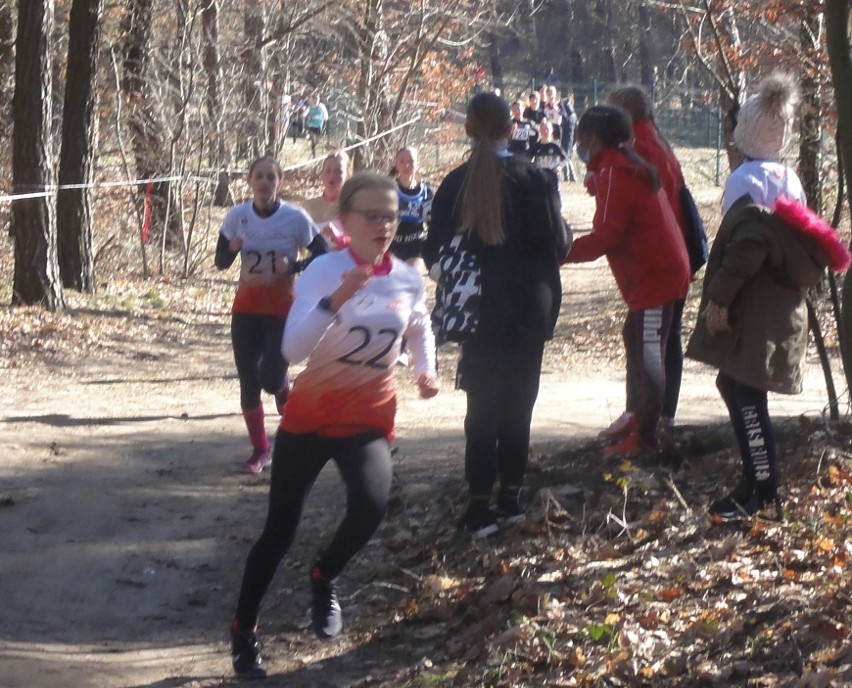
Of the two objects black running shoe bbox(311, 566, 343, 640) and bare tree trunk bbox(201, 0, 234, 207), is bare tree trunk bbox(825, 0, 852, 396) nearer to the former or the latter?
black running shoe bbox(311, 566, 343, 640)

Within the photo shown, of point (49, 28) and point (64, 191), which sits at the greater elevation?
point (49, 28)

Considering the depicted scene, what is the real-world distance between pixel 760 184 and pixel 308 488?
2416 millimetres

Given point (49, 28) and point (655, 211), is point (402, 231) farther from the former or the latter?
point (49, 28)

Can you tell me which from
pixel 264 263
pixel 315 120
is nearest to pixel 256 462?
pixel 264 263

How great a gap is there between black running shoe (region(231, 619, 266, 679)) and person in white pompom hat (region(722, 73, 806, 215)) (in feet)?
9.13

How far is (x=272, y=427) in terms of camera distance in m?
9.57

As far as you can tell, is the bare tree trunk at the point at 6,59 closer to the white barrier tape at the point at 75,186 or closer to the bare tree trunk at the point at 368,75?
the white barrier tape at the point at 75,186

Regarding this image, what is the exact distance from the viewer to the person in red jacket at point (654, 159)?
7.13 m

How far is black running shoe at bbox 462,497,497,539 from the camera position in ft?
20.1

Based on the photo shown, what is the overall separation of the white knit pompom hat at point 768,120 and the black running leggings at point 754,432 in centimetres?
104

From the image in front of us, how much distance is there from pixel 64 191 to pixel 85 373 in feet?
13.2

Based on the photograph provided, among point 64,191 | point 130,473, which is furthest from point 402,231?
point 64,191

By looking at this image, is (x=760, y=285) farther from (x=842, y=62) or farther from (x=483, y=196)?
(x=483, y=196)

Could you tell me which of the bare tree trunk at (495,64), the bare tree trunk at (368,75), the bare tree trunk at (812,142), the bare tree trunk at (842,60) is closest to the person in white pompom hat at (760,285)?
the bare tree trunk at (842,60)
